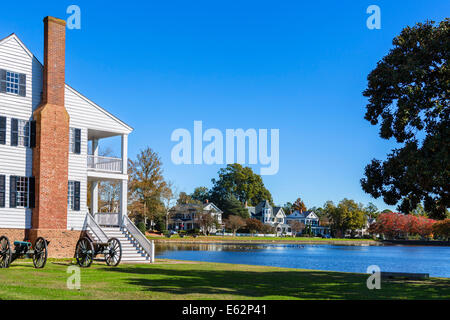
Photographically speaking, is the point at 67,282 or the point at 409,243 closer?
the point at 67,282

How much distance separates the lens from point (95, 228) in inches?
1016

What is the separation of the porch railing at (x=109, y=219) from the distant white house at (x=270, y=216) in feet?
318

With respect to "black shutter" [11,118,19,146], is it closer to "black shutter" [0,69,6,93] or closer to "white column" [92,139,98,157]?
"black shutter" [0,69,6,93]

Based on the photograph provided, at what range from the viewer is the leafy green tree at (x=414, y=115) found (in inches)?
603

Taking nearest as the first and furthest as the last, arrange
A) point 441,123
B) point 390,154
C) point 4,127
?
point 441,123, point 390,154, point 4,127

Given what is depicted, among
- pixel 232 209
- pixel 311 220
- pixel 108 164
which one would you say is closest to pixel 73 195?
pixel 108 164

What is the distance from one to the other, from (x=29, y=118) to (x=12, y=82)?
1936 mm

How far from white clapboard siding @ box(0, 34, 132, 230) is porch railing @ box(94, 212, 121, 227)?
2.25 metres

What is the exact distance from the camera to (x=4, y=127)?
24.2 meters

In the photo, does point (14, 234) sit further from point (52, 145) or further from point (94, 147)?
point (94, 147)

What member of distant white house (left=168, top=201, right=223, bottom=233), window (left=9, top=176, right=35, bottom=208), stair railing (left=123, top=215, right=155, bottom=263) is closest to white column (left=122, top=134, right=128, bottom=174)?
stair railing (left=123, top=215, right=155, bottom=263)
